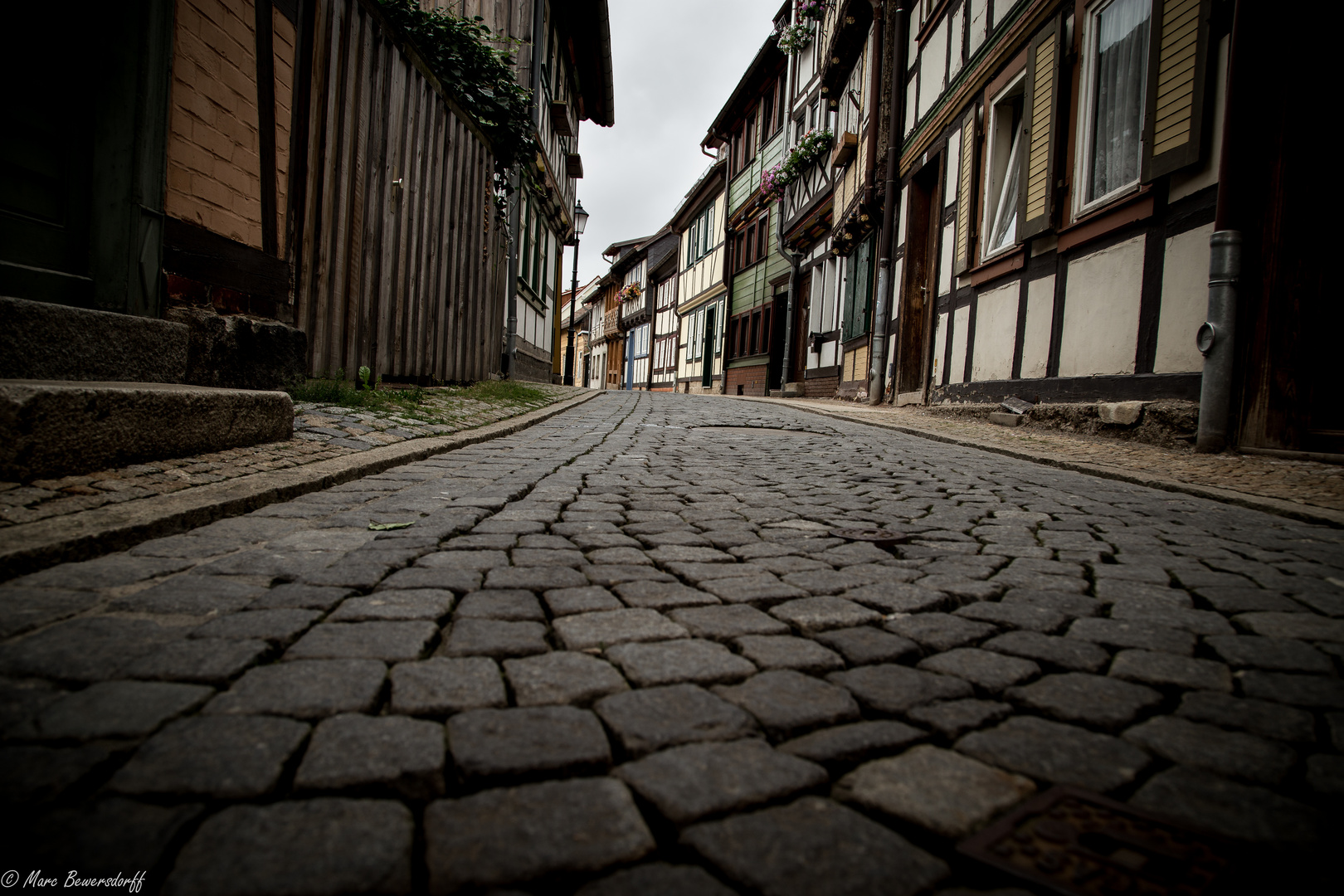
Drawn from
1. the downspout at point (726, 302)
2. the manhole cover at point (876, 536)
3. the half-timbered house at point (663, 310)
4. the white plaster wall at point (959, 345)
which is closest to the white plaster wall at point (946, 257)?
the white plaster wall at point (959, 345)

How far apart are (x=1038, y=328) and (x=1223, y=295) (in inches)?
98.7

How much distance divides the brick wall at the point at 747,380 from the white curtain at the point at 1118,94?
13466mm

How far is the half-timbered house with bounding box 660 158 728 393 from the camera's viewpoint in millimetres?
24234

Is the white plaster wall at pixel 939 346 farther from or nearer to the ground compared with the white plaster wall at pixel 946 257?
nearer to the ground

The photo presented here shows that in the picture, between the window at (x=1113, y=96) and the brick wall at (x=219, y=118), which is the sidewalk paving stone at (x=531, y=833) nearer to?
the brick wall at (x=219, y=118)

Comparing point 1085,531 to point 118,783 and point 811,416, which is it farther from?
point 811,416

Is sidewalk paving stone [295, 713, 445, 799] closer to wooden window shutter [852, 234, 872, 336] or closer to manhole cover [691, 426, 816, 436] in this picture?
manhole cover [691, 426, 816, 436]

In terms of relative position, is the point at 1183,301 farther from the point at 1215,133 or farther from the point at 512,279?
the point at 512,279

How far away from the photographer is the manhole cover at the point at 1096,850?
876 mm

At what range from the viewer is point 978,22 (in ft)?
28.7

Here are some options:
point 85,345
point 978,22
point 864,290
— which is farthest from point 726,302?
point 85,345

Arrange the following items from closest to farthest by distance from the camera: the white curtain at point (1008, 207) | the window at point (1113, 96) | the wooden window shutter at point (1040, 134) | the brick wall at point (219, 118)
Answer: the brick wall at point (219, 118), the window at point (1113, 96), the wooden window shutter at point (1040, 134), the white curtain at point (1008, 207)

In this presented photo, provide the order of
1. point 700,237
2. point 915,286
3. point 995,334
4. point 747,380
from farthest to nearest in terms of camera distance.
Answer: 1. point 700,237
2. point 747,380
3. point 915,286
4. point 995,334

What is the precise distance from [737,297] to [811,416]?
45.7 ft
